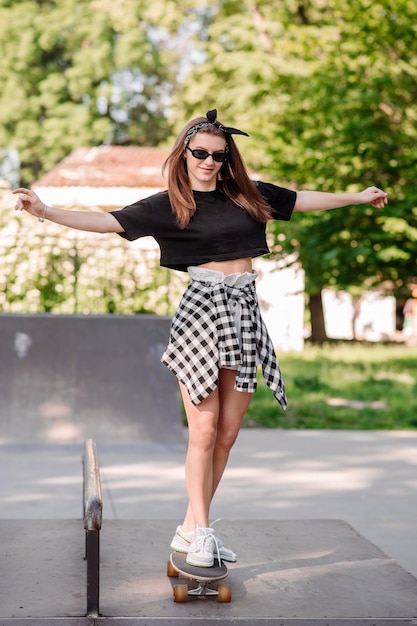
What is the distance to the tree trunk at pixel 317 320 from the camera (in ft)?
101

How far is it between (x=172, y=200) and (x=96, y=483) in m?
1.20

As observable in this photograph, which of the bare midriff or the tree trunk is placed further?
the tree trunk

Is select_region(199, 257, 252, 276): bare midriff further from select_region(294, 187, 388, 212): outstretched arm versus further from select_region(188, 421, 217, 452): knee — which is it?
select_region(188, 421, 217, 452): knee

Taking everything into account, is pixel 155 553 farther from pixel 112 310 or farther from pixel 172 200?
pixel 112 310

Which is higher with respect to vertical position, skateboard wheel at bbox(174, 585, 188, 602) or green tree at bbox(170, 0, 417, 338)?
green tree at bbox(170, 0, 417, 338)

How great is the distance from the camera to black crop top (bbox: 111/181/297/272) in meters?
4.21

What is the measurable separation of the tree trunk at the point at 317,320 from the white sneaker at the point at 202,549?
26677 millimetres

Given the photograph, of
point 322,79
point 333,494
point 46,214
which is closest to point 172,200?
point 46,214

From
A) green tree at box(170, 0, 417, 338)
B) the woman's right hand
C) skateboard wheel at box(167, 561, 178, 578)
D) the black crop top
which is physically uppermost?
green tree at box(170, 0, 417, 338)

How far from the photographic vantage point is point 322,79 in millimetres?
17891

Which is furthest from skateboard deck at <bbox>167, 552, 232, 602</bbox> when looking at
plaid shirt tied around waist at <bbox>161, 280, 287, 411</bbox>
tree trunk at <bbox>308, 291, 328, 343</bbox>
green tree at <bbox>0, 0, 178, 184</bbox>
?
green tree at <bbox>0, 0, 178, 184</bbox>

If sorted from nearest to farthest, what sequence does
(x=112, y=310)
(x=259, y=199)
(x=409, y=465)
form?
(x=259, y=199), (x=409, y=465), (x=112, y=310)

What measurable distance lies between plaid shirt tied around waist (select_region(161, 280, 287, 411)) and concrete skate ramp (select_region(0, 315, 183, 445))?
4792 mm

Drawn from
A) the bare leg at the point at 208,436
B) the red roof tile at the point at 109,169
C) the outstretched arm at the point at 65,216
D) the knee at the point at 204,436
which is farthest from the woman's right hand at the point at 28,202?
the red roof tile at the point at 109,169
